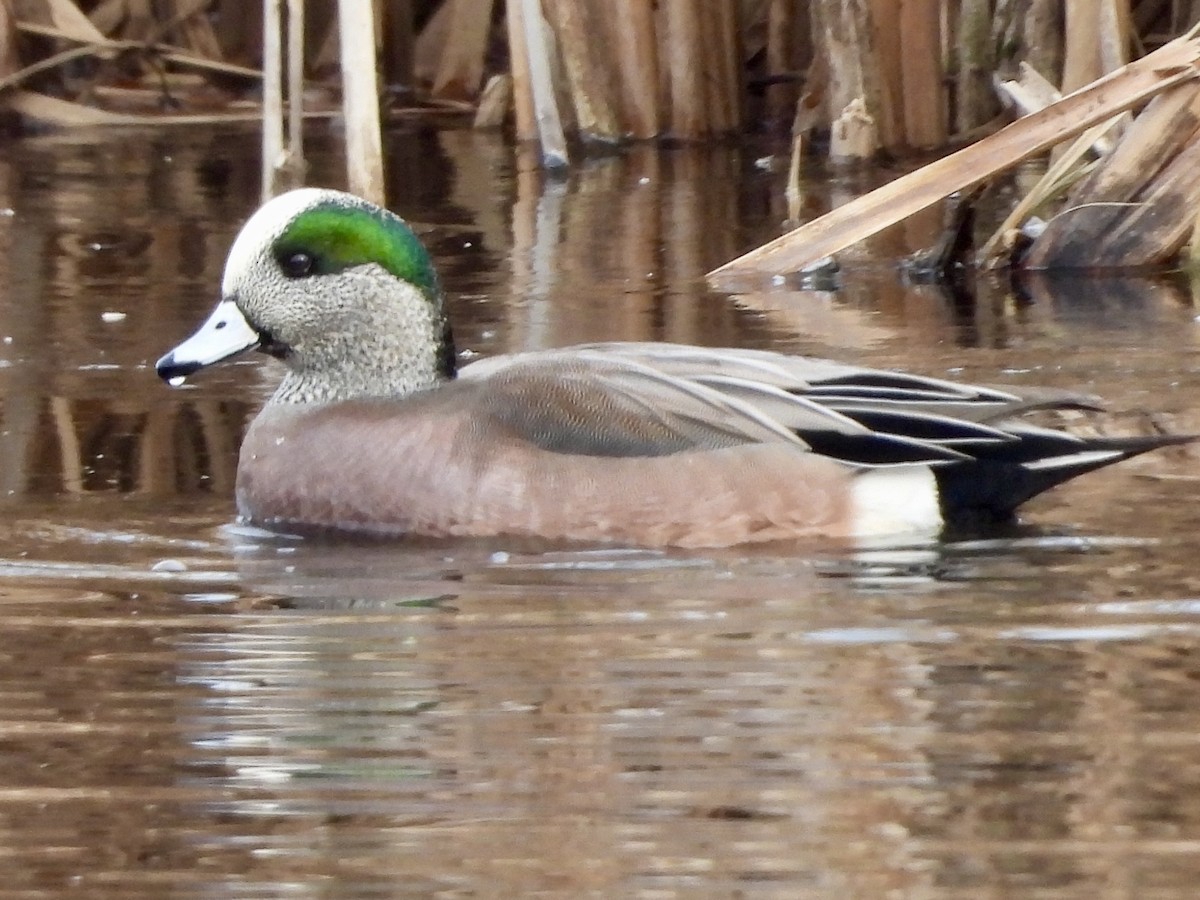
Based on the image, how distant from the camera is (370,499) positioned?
15.4 ft

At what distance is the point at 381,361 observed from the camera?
16.6ft

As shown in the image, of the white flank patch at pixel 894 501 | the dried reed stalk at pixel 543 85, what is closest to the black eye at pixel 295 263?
the white flank patch at pixel 894 501

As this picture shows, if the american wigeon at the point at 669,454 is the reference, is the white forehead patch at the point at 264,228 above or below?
above

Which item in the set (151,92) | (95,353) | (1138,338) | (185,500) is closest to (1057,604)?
(185,500)

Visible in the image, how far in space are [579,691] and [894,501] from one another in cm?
124

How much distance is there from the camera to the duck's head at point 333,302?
504 centimetres

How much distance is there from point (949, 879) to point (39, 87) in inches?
404

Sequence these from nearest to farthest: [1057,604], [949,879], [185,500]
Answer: [949,879]
[1057,604]
[185,500]

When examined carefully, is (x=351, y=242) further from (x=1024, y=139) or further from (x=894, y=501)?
(x=1024, y=139)

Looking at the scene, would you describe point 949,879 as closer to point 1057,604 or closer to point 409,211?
point 1057,604

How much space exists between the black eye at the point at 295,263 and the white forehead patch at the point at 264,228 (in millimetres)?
43

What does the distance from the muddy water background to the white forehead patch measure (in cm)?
43

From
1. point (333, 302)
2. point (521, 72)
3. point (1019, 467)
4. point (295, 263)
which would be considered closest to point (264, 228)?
point (295, 263)

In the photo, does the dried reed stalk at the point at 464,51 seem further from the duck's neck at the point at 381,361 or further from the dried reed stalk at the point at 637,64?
the duck's neck at the point at 381,361
